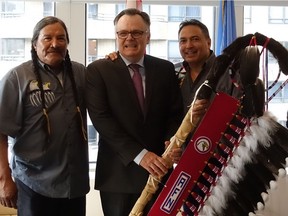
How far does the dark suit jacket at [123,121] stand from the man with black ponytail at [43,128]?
0.44 feet

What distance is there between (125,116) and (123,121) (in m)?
0.02

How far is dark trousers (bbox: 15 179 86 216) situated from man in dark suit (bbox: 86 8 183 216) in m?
0.20

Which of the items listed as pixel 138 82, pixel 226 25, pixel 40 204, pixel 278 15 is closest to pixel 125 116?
pixel 138 82

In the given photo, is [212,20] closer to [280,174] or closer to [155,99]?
[155,99]

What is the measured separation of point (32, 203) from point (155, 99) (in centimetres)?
73

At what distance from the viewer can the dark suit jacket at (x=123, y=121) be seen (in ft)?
5.46

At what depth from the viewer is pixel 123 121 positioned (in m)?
1.69

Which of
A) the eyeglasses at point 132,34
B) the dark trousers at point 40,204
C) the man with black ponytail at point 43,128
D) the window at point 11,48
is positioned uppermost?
the eyeglasses at point 132,34

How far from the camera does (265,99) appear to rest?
3.58ft

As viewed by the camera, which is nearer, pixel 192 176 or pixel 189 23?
pixel 192 176

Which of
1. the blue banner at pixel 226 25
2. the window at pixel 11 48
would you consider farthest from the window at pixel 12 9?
the blue banner at pixel 226 25

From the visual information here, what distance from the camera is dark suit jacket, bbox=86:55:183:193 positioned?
1665mm

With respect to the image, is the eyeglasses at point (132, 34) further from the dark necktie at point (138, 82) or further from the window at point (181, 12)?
the window at point (181, 12)

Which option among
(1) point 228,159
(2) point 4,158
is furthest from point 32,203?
(1) point 228,159
